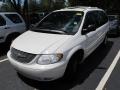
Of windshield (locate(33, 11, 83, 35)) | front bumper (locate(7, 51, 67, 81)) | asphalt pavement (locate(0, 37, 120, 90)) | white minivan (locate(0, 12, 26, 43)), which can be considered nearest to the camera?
front bumper (locate(7, 51, 67, 81))

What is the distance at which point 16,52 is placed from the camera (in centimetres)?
486

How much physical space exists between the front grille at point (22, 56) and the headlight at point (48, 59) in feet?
0.61

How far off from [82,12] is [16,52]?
245 centimetres

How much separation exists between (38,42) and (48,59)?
65cm

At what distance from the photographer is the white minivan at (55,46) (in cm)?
446

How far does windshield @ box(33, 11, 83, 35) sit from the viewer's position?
215 inches

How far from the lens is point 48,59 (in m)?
4.45

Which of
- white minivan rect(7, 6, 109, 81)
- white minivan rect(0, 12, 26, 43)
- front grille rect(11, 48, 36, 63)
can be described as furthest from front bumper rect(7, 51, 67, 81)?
white minivan rect(0, 12, 26, 43)

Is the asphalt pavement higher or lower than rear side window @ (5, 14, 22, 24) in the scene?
lower

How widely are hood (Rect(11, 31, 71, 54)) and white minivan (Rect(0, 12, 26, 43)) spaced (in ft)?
9.12

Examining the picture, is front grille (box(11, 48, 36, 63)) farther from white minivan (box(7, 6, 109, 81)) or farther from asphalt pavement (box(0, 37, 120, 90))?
asphalt pavement (box(0, 37, 120, 90))

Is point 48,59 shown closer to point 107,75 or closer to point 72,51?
point 72,51

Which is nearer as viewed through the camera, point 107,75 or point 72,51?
point 72,51

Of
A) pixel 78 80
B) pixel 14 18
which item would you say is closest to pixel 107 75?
pixel 78 80
